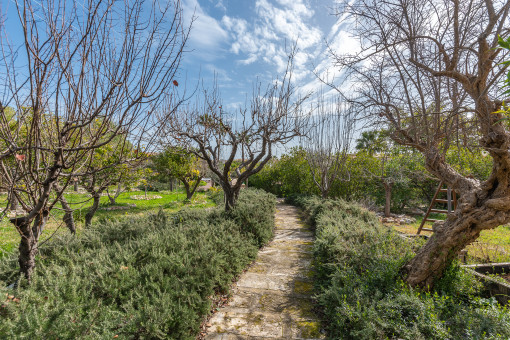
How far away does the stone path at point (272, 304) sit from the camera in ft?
8.75

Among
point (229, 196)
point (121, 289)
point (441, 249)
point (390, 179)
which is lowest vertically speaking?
point (121, 289)

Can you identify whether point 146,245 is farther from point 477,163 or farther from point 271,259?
point 477,163

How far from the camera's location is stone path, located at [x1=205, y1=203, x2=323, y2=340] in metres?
2.67

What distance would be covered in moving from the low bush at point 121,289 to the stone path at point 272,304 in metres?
0.31

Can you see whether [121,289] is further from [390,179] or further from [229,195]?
[390,179]

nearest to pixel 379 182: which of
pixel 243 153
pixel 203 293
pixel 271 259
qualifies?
pixel 243 153

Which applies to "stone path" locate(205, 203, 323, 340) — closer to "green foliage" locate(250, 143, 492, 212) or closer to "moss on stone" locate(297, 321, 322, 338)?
"moss on stone" locate(297, 321, 322, 338)

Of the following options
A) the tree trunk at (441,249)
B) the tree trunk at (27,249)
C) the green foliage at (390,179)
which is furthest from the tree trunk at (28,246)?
the green foliage at (390,179)

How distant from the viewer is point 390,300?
2461mm

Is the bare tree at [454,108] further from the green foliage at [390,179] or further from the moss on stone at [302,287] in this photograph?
the green foliage at [390,179]

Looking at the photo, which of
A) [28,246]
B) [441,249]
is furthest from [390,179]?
[28,246]

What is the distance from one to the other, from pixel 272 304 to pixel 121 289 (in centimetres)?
195

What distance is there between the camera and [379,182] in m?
11.4

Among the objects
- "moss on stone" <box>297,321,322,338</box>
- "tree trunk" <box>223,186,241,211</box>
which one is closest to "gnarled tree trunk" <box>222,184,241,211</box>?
"tree trunk" <box>223,186,241,211</box>
